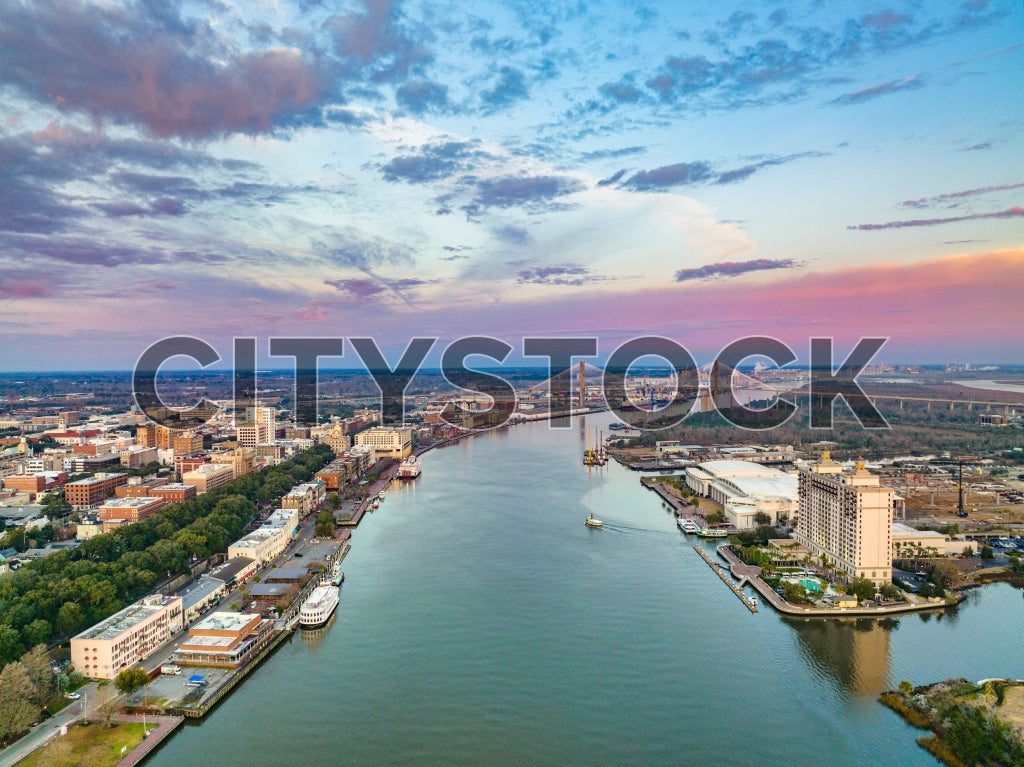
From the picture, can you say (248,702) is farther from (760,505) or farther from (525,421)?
(525,421)

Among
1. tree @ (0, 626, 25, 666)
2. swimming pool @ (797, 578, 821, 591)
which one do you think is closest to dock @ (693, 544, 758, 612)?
swimming pool @ (797, 578, 821, 591)

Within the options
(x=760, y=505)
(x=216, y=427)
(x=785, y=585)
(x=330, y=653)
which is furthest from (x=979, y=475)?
(x=216, y=427)

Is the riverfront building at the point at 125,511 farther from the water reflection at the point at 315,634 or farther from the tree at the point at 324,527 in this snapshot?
the water reflection at the point at 315,634

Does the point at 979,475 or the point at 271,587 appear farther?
the point at 979,475

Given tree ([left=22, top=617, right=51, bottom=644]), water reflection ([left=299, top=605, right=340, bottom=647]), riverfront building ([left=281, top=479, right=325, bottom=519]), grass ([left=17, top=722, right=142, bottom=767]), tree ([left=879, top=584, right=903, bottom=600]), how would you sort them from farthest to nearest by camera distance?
riverfront building ([left=281, top=479, right=325, bottom=519]) < tree ([left=879, top=584, right=903, bottom=600]) < water reflection ([left=299, top=605, right=340, bottom=647]) < tree ([left=22, top=617, right=51, bottom=644]) < grass ([left=17, top=722, right=142, bottom=767])

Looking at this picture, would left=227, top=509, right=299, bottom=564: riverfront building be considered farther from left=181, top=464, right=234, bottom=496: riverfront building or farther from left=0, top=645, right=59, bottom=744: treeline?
left=0, top=645, right=59, bottom=744: treeline
